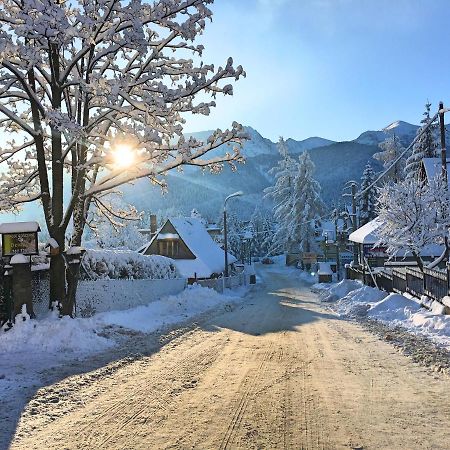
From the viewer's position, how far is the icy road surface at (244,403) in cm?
472

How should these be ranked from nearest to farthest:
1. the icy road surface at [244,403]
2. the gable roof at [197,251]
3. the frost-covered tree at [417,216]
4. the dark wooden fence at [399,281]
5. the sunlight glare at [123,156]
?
the icy road surface at [244,403] → the sunlight glare at [123,156] → the dark wooden fence at [399,281] → the frost-covered tree at [417,216] → the gable roof at [197,251]

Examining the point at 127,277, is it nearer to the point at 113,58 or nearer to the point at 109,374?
the point at 113,58

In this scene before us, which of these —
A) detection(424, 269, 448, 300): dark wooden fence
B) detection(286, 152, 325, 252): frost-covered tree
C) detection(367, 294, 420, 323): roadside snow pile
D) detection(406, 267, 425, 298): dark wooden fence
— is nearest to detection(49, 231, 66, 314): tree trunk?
detection(367, 294, 420, 323): roadside snow pile

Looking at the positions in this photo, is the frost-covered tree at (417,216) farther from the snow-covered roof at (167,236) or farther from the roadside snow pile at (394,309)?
the snow-covered roof at (167,236)

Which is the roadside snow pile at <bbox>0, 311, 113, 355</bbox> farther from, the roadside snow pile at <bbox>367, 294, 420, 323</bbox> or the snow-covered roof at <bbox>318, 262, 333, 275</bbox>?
the snow-covered roof at <bbox>318, 262, 333, 275</bbox>

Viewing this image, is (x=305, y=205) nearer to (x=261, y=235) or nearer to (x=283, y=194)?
(x=283, y=194)

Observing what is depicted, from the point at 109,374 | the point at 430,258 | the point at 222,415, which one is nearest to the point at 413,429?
the point at 222,415

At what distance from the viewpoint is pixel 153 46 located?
11406 mm

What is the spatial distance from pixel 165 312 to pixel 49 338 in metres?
7.88

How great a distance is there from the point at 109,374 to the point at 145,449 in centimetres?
319

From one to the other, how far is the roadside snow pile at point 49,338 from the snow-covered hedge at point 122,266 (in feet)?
15.6

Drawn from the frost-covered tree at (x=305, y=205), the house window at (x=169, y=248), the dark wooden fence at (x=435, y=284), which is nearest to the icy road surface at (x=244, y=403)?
the dark wooden fence at (x=435, y=284)

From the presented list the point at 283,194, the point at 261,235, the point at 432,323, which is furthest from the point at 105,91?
the point at 261,235

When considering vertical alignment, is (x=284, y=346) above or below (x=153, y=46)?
below
